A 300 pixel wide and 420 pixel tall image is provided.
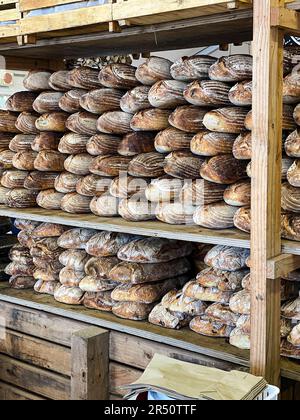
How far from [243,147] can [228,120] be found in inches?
6.0

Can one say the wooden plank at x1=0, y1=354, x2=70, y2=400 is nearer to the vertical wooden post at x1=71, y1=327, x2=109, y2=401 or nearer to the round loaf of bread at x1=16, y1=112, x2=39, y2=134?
the vertical wooden post at x1=71, y1=327, x2=109, y2=401

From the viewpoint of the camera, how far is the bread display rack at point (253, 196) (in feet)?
6.59

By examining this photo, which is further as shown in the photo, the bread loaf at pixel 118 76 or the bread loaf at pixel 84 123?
the bread loaf at pixel 84 123

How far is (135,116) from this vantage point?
266 centimetres

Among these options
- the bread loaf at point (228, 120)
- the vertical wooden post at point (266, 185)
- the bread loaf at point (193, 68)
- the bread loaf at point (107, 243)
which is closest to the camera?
the vertical wooden post at point (266, 185)

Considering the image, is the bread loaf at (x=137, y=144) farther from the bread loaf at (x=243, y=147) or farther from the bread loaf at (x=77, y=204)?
the bread loaf at (x=243, y=147)

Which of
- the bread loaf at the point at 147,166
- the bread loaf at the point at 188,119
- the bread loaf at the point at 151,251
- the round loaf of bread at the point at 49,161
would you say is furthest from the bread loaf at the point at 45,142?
the bread loaf at the point at 188,119

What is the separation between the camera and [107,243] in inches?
112

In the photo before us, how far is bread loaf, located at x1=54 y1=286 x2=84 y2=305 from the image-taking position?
9.67ft

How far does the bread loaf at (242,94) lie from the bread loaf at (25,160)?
4.03 ft

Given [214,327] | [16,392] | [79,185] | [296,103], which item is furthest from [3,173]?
[296,103]

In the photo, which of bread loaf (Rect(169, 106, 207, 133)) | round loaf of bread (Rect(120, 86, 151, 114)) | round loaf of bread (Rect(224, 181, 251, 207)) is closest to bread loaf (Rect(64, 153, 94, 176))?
round loaf of bread (Rect(120, 86, 151, 114))

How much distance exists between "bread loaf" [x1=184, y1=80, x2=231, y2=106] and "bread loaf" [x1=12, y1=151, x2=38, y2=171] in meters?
1.05
